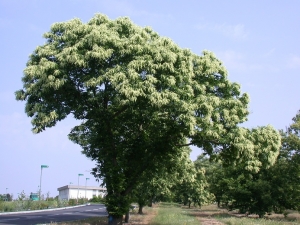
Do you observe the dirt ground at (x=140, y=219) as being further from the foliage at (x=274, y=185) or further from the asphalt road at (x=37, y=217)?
the foliage at (x=274, y=185)

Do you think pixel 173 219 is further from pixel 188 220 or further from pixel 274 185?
pixel 274 185

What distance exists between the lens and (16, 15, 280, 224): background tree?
16953mm

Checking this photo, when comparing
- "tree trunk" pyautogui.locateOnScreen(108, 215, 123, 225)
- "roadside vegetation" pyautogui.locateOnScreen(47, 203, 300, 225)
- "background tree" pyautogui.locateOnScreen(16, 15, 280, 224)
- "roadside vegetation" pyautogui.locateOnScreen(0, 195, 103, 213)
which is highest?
"background tree" pyautogui.locateOnScreen(16, 15, 280, 224)

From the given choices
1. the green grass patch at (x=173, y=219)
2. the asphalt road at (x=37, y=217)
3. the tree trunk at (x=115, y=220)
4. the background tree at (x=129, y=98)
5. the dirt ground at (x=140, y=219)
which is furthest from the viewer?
the dirt ground at (x=140, y=219)

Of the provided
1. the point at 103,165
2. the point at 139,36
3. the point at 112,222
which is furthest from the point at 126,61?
the point at 112,222

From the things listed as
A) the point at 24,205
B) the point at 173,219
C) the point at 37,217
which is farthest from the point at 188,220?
the point at 24,205

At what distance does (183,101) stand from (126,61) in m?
3.44

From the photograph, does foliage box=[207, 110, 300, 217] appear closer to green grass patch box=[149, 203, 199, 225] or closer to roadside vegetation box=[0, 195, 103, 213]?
green grass patch box=[149, 203, 199, 225]

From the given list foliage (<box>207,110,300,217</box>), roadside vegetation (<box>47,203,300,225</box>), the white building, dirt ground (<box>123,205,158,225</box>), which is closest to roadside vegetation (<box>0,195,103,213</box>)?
dirt ground (<box>123,205,158,225</box>)

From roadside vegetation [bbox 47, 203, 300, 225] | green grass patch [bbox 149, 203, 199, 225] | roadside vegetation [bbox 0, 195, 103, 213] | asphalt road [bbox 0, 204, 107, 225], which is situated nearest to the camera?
green grass patch [bbox 149, 203, 199, 225]

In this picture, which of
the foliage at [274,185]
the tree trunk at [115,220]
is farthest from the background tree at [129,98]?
the foliage at [274,185]

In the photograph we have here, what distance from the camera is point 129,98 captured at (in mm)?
15875

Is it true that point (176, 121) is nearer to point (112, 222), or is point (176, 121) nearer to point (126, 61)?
point (126, 61)

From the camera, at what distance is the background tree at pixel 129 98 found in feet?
55.6
